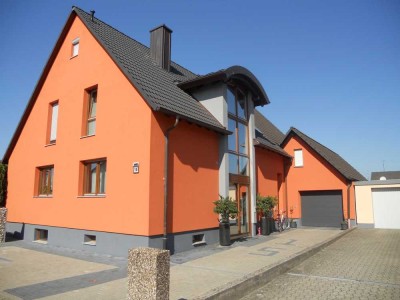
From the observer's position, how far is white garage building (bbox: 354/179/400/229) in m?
18.3

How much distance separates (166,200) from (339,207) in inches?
521

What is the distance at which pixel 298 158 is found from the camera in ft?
65.8

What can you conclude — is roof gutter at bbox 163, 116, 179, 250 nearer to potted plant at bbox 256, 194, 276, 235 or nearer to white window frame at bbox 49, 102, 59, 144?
white window frame at bbox 49, 102, 59, 144

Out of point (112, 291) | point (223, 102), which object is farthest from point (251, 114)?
point (112, 291)

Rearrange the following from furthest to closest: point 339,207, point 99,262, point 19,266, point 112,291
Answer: point 339,207 → point 99,262 → point 19,266 → point 112,291

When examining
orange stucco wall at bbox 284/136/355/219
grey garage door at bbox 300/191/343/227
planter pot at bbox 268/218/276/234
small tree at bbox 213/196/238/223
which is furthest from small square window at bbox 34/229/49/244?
grey garage door at bbox 300/191/343/227

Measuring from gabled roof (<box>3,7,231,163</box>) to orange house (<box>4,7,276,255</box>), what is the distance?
60 mm

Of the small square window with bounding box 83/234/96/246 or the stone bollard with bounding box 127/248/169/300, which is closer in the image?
the stone bollard with bounding box 127/248/169/300

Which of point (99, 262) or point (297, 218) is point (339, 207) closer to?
point (297, 218)

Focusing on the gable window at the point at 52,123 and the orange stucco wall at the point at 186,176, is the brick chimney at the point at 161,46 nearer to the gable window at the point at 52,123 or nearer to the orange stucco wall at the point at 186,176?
the orange stucco wall at the point at 186,176

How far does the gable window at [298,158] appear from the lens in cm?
1991

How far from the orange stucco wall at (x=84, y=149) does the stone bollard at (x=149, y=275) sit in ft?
14.4

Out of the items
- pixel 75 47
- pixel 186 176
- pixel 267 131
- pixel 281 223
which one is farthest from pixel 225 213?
pixel 267 131

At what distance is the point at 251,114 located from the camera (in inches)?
604
